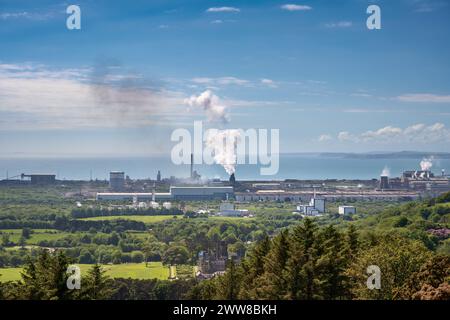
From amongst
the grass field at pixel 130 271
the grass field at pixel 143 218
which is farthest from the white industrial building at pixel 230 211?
the grass field at pixel 130 271

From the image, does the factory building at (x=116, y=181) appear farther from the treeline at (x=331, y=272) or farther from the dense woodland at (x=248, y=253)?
the treeline at (x=331, y=272)

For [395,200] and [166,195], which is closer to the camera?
[395,200]

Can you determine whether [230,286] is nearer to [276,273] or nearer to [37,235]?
[276,273]

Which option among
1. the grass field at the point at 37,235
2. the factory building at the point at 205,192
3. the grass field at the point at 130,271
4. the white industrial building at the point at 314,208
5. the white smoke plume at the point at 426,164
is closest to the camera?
the grass field at the point at 130,271

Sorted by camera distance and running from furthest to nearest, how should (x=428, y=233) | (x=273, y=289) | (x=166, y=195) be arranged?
1. (x=166, y=195)
2. (x=428, y=233)
3. (x=273, y=289)
